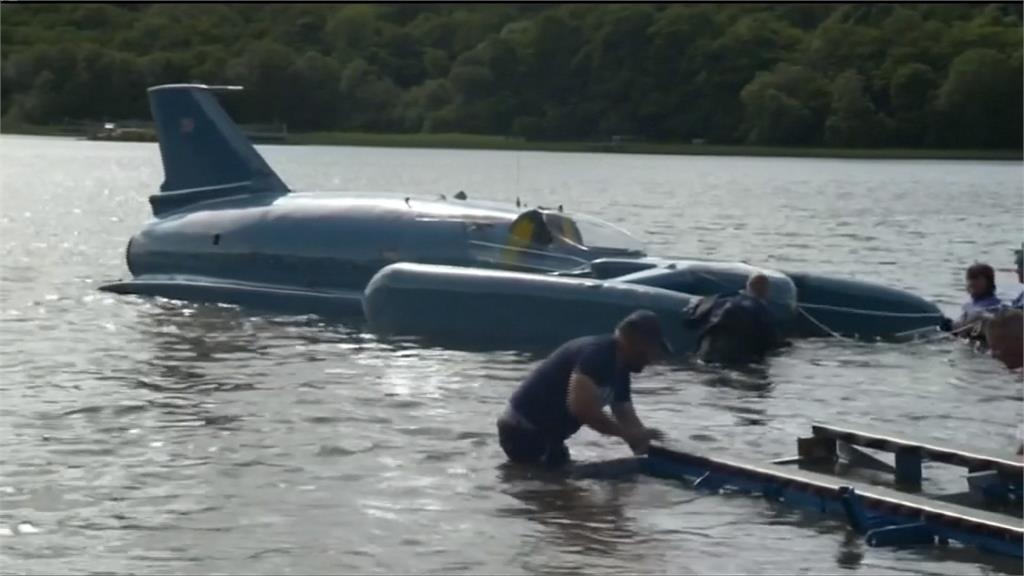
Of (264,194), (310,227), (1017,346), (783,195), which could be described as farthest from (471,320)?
(783,195)

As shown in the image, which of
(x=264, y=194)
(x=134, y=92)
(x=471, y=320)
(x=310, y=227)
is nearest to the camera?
(x=471, y=320)

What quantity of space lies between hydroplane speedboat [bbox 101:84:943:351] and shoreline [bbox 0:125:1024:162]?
7168cm

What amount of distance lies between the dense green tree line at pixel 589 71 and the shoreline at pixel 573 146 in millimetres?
625

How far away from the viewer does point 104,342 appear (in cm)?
2094

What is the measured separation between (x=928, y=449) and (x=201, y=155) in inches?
610

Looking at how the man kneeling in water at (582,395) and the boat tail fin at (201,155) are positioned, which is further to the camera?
the boat tail fin at (201,155)

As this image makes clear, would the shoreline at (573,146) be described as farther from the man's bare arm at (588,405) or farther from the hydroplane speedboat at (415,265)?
the man's bare arm at (588,405)

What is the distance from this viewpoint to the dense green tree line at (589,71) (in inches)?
3898

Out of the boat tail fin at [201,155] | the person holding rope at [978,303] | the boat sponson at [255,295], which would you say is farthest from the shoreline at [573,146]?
the person holding rope at [978,303]

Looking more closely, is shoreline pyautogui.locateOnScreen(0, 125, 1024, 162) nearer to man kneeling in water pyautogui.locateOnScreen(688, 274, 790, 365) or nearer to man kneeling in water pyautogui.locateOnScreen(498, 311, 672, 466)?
man kneeling in water pyautogui.locateOnScreen(688, 274, 790, 365)

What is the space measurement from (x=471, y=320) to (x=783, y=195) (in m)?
48.0

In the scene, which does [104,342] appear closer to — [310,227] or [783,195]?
[310,227]

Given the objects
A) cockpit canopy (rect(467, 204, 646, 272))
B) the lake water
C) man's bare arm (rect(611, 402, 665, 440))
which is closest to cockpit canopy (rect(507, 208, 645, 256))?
cockpit canopy (rect(467, 204, 646, 272))

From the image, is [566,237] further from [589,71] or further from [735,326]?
[589,71]
